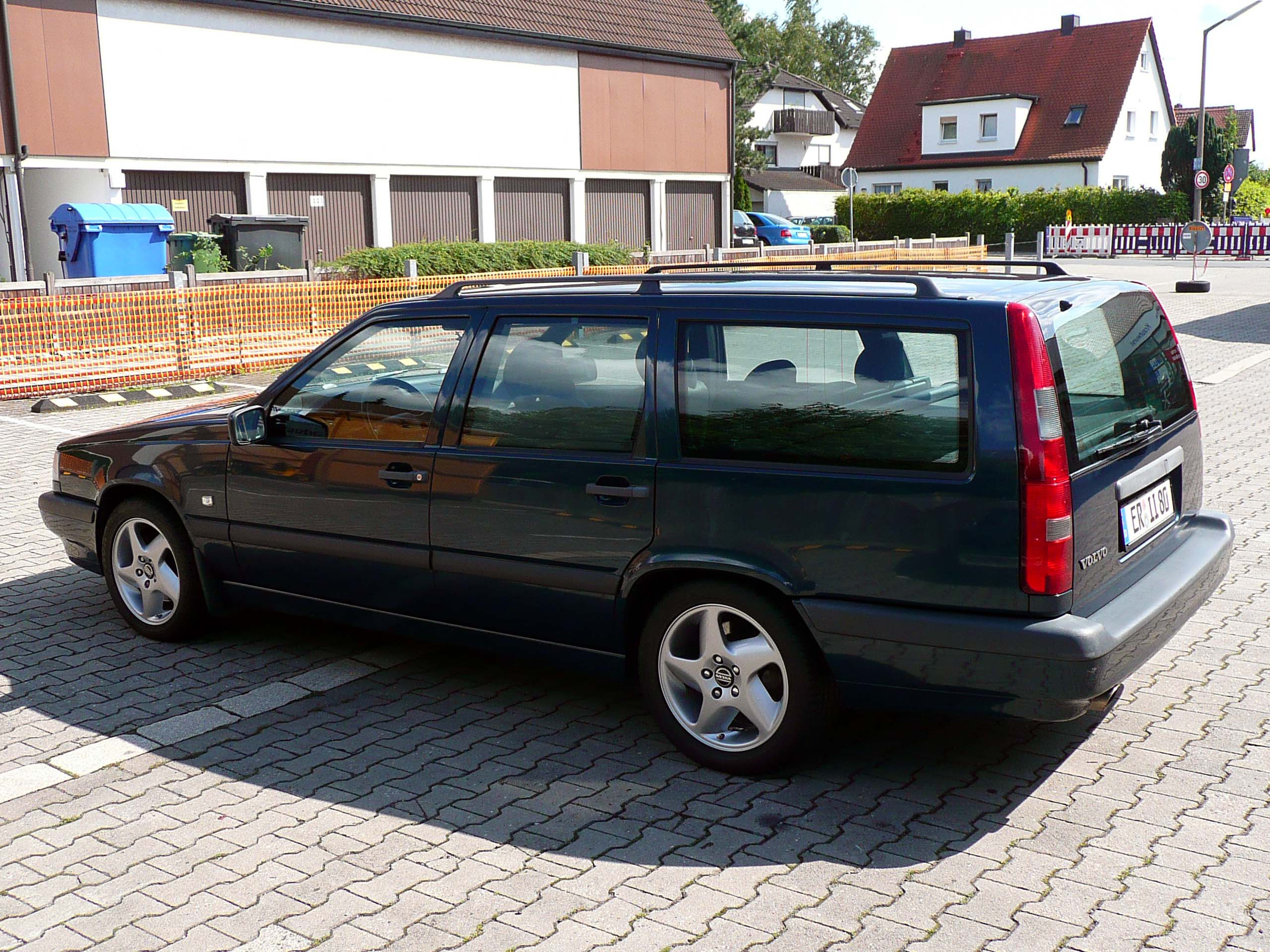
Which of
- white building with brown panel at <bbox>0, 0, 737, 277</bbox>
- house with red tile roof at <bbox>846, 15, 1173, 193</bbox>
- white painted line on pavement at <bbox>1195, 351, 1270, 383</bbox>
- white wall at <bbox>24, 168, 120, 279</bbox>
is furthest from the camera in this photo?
house with red tile roof at <bbox>846, 15, 1173, 193</bbox>

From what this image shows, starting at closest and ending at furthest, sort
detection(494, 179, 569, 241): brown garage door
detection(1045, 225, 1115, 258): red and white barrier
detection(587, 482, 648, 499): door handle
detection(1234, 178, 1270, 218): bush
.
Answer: detection(587, 482, 648, 499): door handle, detection(494, 179, 569, 241): brown garage door, detection(1045, 225, 1115, 258): red and white barrier, detection(1234, 178, 1270, 218): bush

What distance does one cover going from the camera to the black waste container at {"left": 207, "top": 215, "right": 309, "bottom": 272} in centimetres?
2223

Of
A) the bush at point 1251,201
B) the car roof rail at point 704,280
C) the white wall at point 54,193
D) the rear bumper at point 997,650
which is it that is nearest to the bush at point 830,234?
the bush at point 1251,201

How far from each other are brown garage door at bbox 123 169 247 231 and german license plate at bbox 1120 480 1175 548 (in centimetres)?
2313

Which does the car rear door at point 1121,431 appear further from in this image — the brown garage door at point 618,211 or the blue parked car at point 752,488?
the brown garage door at point 618,211

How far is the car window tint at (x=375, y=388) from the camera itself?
5074mm

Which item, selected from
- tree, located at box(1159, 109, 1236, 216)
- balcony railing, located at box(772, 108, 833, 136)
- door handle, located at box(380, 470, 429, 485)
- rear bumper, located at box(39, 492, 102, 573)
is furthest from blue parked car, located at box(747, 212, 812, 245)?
door handle, located at box(380, 470, 429, 485)

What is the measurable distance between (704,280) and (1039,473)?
151 cm

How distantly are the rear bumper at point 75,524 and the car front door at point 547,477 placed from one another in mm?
2136

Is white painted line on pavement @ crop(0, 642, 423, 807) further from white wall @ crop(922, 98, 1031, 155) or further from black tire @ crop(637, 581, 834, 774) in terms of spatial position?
white wall @ crop(922, 98, 1031, 155)

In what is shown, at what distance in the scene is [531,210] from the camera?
3325 cm

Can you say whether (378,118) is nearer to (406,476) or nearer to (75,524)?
(75,524)

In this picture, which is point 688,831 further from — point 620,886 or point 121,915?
point 121,915

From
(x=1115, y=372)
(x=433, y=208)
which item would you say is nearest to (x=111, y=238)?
(x=433, y=208)
